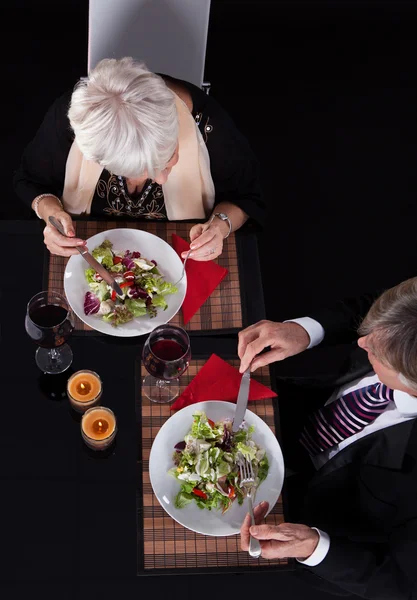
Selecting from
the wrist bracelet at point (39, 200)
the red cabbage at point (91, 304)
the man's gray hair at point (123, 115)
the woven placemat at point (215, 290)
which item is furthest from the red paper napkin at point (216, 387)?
the wrist bracelet at point (39, 200)

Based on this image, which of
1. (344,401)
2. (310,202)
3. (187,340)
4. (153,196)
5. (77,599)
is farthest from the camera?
(310,202)

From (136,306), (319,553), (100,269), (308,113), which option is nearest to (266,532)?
(319,553)

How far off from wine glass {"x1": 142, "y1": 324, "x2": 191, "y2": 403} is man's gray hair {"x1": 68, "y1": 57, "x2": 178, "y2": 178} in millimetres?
461

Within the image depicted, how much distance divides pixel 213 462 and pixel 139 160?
0.79 metres

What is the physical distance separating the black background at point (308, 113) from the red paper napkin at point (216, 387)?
1323 mm

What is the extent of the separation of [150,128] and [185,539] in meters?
1.01

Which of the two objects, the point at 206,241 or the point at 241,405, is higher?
the point at 206,241

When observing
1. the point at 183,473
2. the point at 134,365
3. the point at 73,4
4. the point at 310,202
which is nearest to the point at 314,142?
the point at 310,202

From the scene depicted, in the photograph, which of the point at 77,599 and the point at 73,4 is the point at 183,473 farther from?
the point at 73,4

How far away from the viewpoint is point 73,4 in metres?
3.60

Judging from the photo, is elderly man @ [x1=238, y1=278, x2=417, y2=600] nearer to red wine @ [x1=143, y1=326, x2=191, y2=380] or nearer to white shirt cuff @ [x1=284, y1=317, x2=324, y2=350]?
white shirt cuff @ [x1=284, y1=317, x2=324, y2=350]

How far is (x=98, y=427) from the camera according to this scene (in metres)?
→ 1.62

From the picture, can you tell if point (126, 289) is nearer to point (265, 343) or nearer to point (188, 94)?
point (265, 343)

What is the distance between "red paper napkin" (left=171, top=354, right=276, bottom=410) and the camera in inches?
66.9
